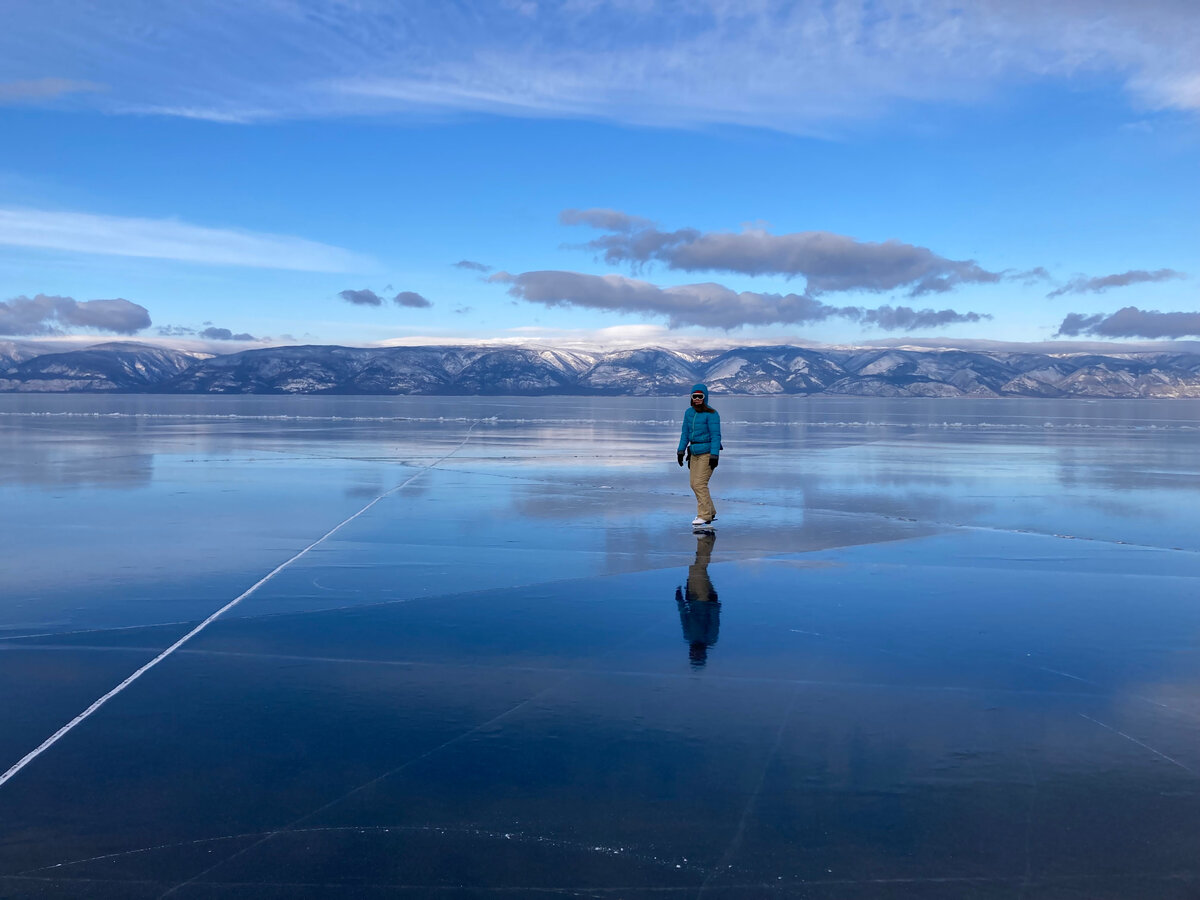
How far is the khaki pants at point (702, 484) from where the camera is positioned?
12.9 m

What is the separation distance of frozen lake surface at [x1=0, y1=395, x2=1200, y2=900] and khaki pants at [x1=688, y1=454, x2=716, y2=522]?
1.99 feet

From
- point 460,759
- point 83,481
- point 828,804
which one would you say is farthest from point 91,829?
point 83,481

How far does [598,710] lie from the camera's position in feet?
18.6

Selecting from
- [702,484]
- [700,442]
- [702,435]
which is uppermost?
[702,435]

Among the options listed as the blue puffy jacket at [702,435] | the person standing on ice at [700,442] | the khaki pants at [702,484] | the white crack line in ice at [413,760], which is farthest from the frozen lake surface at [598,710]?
the blue puffy jacket at [702,435]

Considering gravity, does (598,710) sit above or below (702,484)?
below

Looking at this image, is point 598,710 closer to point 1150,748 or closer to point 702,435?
point 1150,748

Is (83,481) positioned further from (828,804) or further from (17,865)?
(828,804)

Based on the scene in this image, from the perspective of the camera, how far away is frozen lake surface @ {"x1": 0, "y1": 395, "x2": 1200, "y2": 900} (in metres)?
3.95

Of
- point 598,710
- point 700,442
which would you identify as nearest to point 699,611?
point 598,710

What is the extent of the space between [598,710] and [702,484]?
7707mm

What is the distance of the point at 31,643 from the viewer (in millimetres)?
7012

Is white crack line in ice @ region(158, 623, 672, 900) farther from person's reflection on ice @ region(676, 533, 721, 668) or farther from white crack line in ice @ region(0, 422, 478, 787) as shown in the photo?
white crack line in ice @ region(0, 422, 478, 787)

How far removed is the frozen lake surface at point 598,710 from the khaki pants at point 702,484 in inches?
23.9
